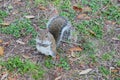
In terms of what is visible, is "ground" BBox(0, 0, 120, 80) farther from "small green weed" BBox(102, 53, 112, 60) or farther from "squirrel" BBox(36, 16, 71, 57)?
"squirrel" BBox(36, 16, 71, 57)

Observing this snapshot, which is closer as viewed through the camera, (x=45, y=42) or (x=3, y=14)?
(x=45, y=42)

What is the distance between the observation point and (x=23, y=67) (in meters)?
3.61

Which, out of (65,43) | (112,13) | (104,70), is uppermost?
(112,13)

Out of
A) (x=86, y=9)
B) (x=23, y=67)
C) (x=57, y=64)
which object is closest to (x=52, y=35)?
(x=57, y=64)

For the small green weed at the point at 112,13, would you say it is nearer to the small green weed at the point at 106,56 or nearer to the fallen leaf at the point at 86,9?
the fallen leaf at the point at 86,9

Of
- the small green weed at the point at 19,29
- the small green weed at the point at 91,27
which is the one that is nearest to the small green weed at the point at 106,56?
the small green weed at the point at 91,27

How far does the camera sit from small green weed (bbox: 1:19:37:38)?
13.4ft

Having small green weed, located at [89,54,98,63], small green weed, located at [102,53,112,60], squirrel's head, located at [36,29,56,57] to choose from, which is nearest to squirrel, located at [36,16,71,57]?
squirrel's head, located at [36,29,56,57]

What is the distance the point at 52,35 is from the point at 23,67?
48 cm

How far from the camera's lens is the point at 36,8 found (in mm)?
4527

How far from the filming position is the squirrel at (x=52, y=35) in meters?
3.51

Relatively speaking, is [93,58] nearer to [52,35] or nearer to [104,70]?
[104,70]

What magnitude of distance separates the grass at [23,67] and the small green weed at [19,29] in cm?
48

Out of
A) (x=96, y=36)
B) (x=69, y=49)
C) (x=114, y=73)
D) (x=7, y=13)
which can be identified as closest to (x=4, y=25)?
(x=7, y=13)
